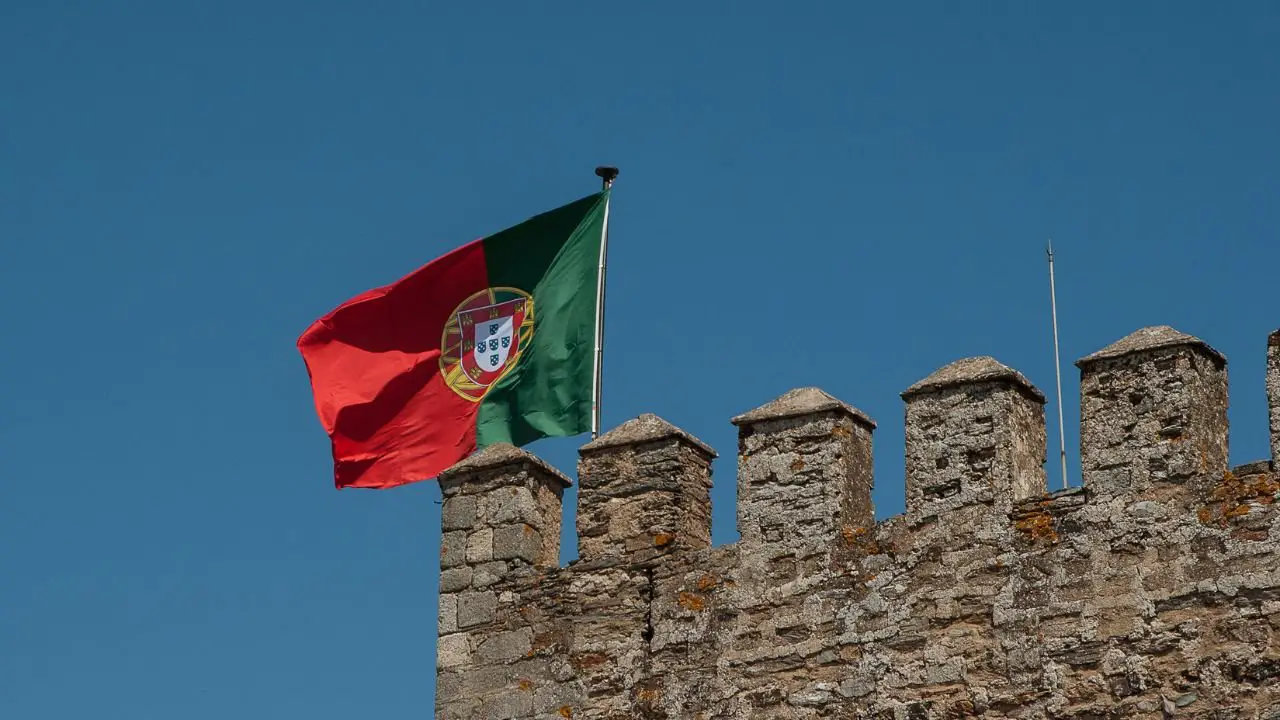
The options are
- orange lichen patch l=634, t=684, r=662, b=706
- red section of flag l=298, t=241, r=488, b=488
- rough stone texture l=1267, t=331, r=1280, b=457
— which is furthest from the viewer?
red section of flag l=298, t=241, r=488, b=488

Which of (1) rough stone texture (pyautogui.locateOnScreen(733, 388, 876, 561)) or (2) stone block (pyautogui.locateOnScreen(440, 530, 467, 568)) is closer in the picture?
(1) rough stone texture (pyautogui.locateOnScreen(733, 388, 876, 561))

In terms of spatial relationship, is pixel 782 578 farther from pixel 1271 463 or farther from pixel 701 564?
pixel 1271 463

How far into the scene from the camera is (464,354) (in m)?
21.0

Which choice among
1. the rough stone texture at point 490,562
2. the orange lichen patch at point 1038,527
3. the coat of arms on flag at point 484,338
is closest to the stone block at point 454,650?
the rough stone texture at point 490,562

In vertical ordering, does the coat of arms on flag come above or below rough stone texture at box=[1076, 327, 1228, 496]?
above

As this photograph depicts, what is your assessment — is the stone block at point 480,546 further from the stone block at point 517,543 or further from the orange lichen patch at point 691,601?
the orange lichen patch at point 691,601

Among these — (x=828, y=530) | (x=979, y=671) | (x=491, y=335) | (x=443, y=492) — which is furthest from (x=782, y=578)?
(x=491, y=335)

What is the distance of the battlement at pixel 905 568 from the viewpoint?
16.1 metres

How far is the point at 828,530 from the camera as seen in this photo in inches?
691

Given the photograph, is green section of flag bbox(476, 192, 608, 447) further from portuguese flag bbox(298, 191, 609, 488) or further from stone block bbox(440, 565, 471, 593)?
stone block bbox(440, 565, 471, 593)

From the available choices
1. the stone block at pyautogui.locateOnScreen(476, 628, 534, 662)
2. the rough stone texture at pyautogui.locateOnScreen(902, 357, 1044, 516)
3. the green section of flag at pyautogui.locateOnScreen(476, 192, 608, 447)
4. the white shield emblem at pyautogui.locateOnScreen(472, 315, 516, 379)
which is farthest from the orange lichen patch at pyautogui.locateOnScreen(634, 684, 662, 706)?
the white shield emblem at pyautogui.locateOnScreen(472, 315, 516, 379)

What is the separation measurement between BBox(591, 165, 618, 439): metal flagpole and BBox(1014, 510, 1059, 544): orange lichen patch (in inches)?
131

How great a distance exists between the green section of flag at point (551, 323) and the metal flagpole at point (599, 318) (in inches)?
1.4

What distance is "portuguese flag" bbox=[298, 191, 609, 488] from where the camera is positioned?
67.3ft
